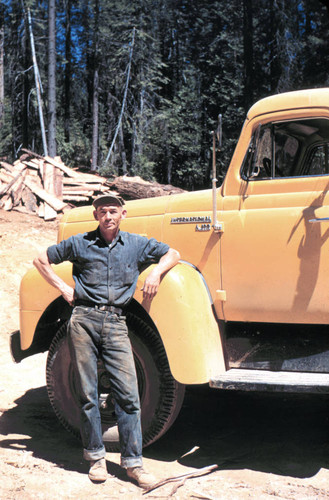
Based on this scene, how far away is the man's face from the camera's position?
4.14 m

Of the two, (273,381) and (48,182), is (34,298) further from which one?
(48,182)

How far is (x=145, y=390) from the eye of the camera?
171 inches

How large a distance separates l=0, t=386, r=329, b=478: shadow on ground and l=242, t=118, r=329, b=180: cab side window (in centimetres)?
216

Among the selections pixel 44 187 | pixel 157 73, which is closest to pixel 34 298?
pixel 44 187

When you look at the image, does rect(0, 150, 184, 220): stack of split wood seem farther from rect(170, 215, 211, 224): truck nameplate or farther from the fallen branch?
the fallen branch

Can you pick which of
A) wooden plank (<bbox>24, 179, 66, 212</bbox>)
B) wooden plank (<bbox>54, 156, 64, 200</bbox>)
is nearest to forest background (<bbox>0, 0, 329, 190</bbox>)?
wooden plank (<bbox>54, 156, 64, 200</bbox>)

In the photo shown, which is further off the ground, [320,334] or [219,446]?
[320,334]

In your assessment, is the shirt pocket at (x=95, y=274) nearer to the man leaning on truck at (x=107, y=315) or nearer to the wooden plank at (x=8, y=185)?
the man leaning on truck at (x=107, y=315)

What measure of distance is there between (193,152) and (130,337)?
30748mm

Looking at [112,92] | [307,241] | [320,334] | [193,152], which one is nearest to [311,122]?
[307,241]

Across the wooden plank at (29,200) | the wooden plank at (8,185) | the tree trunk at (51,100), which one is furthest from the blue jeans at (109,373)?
the tree trunk at (51,100)

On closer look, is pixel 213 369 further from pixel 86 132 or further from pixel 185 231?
pixel 86 132

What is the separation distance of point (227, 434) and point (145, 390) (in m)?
1.10

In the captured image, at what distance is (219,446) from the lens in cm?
471
